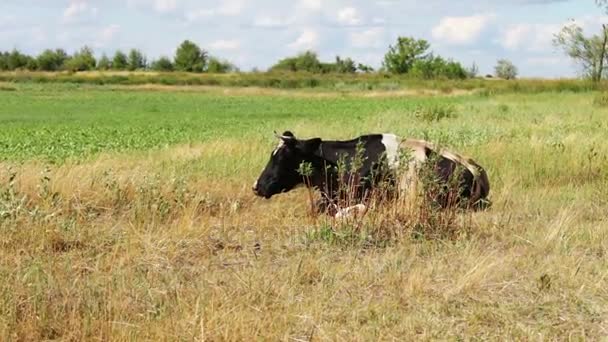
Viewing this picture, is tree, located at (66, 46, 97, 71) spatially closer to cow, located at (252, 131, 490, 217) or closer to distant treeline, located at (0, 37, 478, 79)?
distant treeline, located at (0, 37, 478, 79)

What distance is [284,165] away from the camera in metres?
8.46

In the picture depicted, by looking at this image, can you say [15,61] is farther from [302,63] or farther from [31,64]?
[302,63]

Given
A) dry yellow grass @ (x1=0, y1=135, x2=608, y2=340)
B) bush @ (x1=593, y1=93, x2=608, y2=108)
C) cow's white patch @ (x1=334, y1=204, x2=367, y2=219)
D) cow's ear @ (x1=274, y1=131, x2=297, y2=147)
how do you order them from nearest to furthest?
dry yellow grass @ (x1=0, y1=135, x2=608, y2=340) → cow's white patch @ (x1=334, y1=204, x2=367, y2=219) → cow's ear @ (x1=274, y1=131, x2=297, y2=147) → bush @ (x1=593, y1=93, x2=608, y2=108)

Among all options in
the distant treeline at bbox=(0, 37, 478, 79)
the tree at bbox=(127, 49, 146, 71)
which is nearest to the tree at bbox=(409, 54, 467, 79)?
the distant treeline at bbox=(0, 37, 478, 79)

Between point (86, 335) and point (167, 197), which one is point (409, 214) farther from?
point (86, 335)

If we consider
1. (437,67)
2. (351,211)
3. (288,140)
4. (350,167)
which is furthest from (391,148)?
(437,67)

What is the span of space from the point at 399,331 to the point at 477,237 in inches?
100

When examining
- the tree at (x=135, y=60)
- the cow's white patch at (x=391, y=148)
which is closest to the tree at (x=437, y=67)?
the tree at (x=135, y=60)

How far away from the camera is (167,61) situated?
114 metres

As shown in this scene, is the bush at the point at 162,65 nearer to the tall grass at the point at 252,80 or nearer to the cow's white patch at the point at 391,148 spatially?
the tall grass at the point at 252,80

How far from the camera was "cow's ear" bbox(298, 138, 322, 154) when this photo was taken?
8477mm

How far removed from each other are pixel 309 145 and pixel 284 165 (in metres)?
0.38

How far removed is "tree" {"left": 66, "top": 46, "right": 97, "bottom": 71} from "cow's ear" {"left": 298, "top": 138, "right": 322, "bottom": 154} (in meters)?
109

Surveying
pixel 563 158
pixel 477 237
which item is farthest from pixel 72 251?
pixel 563 158
